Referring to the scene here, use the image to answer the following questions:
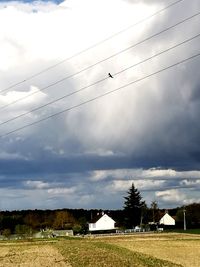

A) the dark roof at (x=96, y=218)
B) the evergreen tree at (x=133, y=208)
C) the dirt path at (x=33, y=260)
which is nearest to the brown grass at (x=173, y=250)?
the dirt path at (x=33, y=260)

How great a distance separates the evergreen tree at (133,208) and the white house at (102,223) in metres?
26.1

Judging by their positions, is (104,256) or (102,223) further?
(102,223)

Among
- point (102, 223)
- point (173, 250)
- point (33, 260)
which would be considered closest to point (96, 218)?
point (102, 223)

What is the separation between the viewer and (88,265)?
37938 millimetres

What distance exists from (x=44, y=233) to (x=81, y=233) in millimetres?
14253

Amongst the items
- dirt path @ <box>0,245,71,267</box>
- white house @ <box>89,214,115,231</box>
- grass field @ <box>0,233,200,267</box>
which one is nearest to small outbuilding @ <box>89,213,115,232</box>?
white house @ <box>89,214,115,231</box>

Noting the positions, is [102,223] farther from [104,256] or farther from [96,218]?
[104,256]

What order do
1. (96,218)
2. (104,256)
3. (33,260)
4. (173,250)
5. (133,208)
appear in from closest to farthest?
(33,260) < (104,256) < (173,250) < (133,208) < (96,218)

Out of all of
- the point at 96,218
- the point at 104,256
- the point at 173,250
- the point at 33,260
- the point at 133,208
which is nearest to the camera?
the point at 33,260

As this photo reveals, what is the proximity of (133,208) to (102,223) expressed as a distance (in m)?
29.3

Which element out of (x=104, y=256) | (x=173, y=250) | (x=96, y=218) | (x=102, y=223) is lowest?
(x=104, y=256)

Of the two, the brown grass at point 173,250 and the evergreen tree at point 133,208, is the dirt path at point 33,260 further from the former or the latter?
the evergreen tree at point 133,208

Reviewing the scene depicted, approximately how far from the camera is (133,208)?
158375 mm

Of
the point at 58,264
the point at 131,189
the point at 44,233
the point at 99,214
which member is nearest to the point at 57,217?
the point at 99,214
